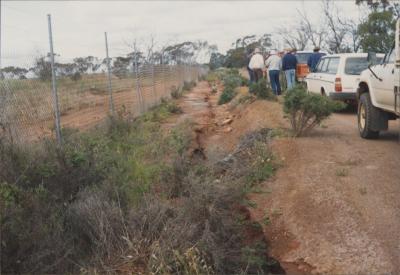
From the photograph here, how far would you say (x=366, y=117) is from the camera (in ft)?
30.3

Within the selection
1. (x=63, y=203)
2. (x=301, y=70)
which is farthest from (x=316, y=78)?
(x=63, y=203)

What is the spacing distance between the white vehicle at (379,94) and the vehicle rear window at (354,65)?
3820 mm

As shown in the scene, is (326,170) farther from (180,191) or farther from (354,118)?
(354,118)

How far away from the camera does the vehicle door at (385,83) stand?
26.7 feet

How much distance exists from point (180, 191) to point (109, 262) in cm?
235

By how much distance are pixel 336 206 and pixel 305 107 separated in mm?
3348

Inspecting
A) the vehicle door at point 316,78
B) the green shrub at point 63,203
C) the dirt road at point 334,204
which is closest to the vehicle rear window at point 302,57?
the vehicle door at point 316,78

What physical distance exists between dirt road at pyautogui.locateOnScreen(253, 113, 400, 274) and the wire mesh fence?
3.29 m

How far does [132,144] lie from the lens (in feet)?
34.1

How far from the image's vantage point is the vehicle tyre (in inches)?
360

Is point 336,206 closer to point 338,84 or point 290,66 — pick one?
point 338,84

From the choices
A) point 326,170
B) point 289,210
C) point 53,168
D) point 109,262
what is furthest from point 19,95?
point 326,170

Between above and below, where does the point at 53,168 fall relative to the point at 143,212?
above

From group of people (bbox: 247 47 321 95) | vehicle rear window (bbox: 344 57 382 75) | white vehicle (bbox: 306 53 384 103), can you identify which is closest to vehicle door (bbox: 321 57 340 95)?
white vehicle (bbox: 306 53 384 103)
